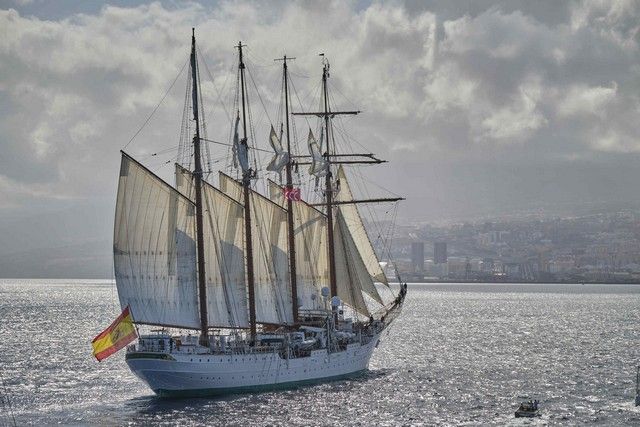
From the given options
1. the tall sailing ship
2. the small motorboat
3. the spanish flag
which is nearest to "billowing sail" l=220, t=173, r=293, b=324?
the tall sailing ship

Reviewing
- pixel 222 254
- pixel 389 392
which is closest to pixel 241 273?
pixel 222 254

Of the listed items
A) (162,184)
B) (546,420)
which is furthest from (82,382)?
(546,420)

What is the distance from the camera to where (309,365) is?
92.6 m

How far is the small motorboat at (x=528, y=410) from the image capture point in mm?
74500

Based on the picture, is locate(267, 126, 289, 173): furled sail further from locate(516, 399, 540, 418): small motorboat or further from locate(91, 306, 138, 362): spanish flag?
locate(516, 399, 540, 418): small motorboat

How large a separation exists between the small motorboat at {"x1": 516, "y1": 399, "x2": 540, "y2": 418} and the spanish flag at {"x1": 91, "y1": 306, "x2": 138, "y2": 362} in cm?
3061

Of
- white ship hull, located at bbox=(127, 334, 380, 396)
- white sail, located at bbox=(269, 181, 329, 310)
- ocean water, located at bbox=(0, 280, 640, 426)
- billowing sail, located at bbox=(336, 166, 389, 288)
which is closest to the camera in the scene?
ocean water, located at bbox=(0, 280, 640, 426)

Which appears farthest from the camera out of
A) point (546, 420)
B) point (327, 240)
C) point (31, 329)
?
point (31, 329)

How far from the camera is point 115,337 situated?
79.4 metres

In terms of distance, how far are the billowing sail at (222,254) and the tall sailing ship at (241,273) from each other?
0.34 ft

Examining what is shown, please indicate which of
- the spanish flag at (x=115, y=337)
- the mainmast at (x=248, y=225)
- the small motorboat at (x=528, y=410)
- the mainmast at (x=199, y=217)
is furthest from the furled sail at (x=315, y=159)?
the small motorboat at (x=528, y=410)

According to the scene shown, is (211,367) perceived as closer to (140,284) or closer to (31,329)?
(140,284)

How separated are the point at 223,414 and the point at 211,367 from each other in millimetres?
8507

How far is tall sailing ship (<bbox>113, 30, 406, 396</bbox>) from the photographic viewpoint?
82812 millimetres
